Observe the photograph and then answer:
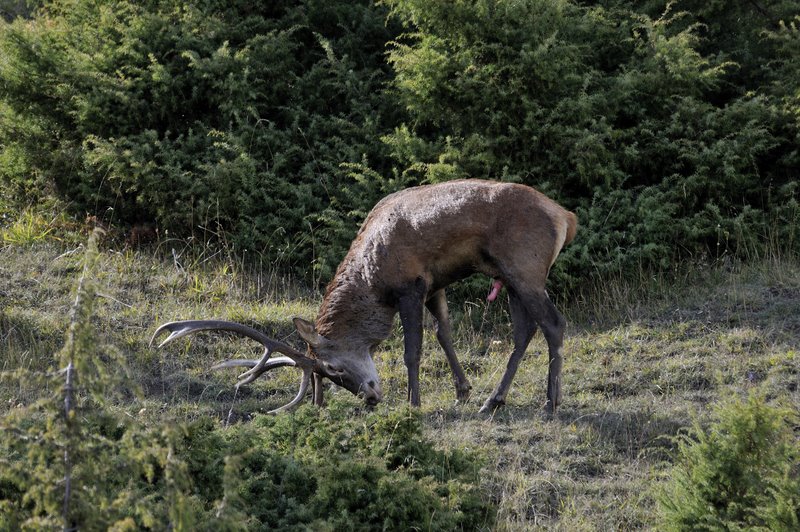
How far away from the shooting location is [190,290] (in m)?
11.1

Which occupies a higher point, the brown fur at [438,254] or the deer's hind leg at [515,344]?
the brown fur at [438,254]

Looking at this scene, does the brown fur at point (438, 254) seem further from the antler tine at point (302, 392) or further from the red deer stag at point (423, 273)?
the antler tine at point (302, 392)

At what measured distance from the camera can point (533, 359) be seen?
31.8ft

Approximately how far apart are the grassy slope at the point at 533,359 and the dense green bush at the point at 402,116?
71cm

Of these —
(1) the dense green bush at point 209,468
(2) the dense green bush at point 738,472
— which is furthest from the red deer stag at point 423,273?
(2) the dense green bush at point 738,472

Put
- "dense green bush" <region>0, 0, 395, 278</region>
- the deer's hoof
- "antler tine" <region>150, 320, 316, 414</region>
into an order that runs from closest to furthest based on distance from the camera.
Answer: "antler tine" <region>150, 320, 316, 414</region>
the deer's hoof
"dense green bush" <region>0, 0, 395, 278</region>

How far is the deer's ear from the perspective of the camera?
8289 millimetres

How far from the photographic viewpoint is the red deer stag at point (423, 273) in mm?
8227

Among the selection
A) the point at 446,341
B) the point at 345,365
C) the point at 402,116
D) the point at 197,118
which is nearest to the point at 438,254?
the point at 446,341

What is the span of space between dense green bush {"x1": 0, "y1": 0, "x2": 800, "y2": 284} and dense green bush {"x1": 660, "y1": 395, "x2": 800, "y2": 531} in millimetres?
5204

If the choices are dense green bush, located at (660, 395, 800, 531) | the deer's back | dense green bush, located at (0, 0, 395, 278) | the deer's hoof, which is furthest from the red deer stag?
dense green bush, located at (0, 0, 395, 278)

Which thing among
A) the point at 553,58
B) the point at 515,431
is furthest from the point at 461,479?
the point at 553,58

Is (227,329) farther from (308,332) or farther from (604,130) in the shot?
(604,130)

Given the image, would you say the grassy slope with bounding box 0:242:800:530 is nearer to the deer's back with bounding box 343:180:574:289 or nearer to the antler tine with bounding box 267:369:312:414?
the antler tine with bounding box 267:369:312:414
